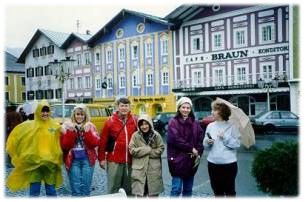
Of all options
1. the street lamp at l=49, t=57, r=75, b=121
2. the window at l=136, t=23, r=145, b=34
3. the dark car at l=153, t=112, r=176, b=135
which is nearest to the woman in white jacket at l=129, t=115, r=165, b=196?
the street lamp at l=49, t=57, r=75, b=121

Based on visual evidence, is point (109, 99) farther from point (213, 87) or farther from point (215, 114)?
point (215, 114)

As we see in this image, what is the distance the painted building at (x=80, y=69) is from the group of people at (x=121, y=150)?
32.5 metres

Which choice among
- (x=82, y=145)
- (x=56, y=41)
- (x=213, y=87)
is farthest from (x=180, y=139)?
(x=56, y=41)

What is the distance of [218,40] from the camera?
99.7 ft

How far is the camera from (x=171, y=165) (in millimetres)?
5039

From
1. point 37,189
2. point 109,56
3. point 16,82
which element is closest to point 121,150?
point 37,189

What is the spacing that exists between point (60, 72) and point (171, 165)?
38.7 ft

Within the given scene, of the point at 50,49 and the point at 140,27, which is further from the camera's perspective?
the point at 50,49

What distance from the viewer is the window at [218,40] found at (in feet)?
99.0

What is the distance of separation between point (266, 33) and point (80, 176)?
2494 centimetres

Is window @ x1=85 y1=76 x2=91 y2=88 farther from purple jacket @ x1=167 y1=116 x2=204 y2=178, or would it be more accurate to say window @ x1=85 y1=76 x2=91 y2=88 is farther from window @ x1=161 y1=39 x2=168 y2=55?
purple jacket @ x1=167 y1=116 x2=204 y2=178

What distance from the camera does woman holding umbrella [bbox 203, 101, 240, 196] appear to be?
16.1ft

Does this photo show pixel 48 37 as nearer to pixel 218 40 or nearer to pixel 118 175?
pixel 218 40

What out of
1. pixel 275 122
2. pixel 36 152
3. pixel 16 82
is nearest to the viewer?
pixel 36 152
